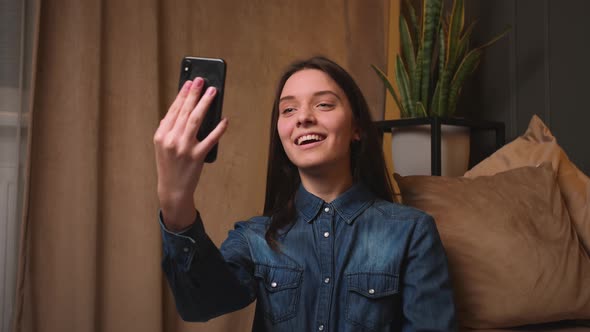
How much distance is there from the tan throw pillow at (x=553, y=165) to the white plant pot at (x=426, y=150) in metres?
0.42

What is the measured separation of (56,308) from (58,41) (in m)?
0.84

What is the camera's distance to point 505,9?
2.33 m

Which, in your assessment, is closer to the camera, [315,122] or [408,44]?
[315,122]

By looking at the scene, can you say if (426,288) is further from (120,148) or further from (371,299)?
(120,148)

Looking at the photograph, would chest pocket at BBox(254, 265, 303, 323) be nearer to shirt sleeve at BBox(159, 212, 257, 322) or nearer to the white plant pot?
shirt sleeve at BBox(159, 212, 257, 322)

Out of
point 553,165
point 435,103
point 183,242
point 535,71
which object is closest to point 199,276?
point 183,242

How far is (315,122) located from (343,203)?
0.19 meters

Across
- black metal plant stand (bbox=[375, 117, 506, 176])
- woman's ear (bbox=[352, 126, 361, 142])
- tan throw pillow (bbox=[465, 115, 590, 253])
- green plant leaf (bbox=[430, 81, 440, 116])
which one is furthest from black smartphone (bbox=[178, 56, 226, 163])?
green plant leaf (bbox=[430, 81, 440, 116])

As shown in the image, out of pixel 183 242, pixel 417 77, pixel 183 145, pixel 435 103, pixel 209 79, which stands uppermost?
pixel 417 77

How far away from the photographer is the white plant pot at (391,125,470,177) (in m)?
2.12

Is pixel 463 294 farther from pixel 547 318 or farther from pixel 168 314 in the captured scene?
pixel 168 314

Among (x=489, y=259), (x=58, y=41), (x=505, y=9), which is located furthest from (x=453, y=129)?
(x=58, y=41)

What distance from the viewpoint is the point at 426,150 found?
2.13 metres

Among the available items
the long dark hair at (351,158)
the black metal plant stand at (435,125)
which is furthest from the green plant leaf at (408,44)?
the long dark hair at (351,158)
